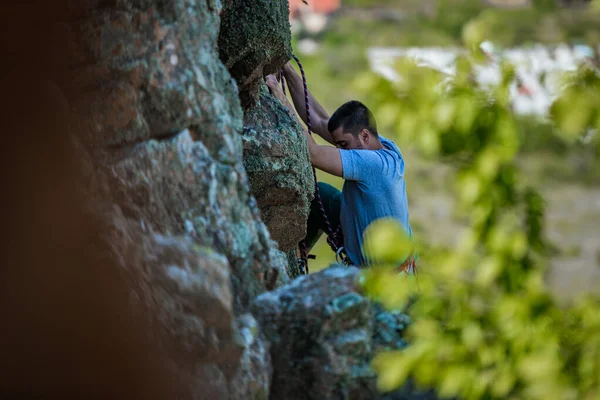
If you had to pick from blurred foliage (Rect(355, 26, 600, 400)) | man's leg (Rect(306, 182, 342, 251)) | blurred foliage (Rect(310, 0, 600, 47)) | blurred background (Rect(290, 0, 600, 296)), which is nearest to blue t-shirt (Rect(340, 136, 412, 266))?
man's leg (Rect(306, 182, 342, 251))

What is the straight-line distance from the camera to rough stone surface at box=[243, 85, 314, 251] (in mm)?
3553

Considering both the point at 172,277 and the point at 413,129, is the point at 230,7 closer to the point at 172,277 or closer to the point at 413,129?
the point at 172,277

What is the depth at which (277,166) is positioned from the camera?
357 cm

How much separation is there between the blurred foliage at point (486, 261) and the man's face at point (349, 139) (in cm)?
235

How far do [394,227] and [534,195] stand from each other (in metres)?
0.37

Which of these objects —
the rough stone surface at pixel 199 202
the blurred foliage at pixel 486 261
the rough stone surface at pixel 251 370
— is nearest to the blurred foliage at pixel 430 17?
the rough stone surface at pixel 199 202

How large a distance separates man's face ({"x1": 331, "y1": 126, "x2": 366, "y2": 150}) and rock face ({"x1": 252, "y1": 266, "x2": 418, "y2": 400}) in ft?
5.78

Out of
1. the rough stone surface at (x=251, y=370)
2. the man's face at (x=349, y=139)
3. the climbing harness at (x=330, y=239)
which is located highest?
the man's face at (x=349, y=139)

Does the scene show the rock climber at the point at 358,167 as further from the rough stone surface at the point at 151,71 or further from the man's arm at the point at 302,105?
the rough stone surface at the point at 151,71

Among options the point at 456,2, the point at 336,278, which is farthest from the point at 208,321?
the point at 456,2

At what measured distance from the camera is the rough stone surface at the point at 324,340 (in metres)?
2.35

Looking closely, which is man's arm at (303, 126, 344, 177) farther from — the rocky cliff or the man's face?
the rocky cliff

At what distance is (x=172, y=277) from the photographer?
92.9 inches

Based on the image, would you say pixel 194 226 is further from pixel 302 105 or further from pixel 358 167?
pixel 302 105
